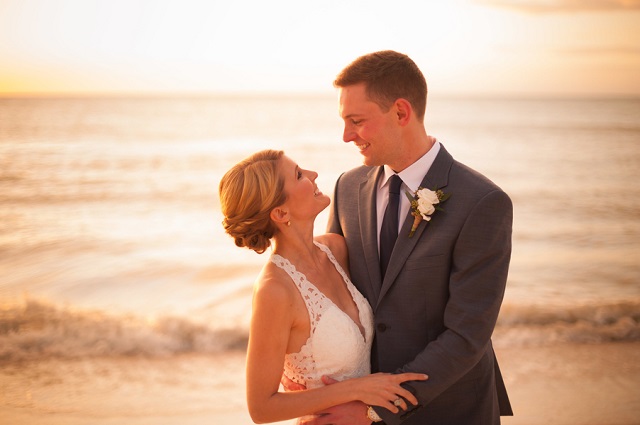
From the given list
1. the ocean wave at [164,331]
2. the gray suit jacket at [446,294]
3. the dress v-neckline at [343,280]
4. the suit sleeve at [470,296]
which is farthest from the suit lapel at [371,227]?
the ocean wave at [164,331]

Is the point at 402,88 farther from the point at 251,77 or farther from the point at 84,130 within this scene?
the point at 251,77

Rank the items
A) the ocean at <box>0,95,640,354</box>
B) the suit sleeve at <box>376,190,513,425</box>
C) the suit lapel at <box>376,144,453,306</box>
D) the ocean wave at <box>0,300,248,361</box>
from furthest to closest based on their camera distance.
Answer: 1. the ocean at <box>0,95,640,354</box>
2. the ocean wave at <box>0,300,248,361</box>
3. the suit lapel at <box>376,144,453,306</box>
4. the suit sleeve at <box>376,190,513,425</box>

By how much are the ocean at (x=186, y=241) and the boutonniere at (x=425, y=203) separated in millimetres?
4429

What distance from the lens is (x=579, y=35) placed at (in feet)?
85.5

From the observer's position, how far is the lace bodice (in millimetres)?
2766

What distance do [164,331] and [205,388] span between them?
1662mm

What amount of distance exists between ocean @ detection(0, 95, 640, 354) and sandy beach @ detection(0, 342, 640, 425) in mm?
341

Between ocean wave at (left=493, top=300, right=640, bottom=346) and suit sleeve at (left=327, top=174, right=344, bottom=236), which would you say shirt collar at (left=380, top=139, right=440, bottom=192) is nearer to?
suit sleeve at (left=327, top=174, right=344, bottom=236)

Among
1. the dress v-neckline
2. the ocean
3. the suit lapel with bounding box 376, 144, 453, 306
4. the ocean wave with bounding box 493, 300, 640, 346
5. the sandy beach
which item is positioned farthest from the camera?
the ocean

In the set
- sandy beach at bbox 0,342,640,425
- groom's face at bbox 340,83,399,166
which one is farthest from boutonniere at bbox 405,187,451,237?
sandy beach at bbox 0,342,640,425

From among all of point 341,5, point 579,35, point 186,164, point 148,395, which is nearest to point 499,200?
point 148,395

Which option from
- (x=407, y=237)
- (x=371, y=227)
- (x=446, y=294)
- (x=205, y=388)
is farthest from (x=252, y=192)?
(x=205, y=388)

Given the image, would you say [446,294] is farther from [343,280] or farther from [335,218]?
[335,218]

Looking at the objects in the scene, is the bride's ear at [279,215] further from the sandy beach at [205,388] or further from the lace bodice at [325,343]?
the sandy beach at [205,388]
